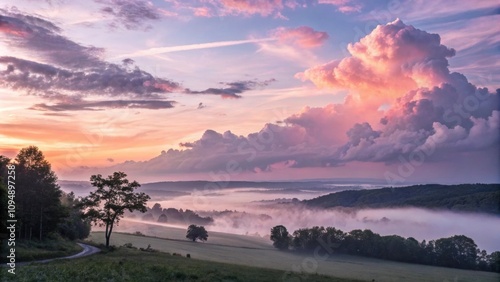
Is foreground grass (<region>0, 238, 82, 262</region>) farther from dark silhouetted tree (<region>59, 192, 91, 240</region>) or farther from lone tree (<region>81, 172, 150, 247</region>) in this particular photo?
dark silhouetted tree (<region>59, 192, 91, 240</region>)

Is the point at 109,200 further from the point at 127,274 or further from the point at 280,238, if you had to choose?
the point at 280,238

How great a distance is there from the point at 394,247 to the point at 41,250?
82.9m

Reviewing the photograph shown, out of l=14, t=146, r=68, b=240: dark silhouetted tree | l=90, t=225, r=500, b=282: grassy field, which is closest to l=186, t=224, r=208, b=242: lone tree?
l=90, t=225, r=500, b=282: grassy field

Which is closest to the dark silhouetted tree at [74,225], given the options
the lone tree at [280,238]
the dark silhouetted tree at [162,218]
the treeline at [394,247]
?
the lone tree at [280,238]

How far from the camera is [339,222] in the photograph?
654ft

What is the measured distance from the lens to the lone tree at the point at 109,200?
248 ft

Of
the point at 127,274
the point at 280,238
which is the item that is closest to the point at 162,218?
the point at 280,238

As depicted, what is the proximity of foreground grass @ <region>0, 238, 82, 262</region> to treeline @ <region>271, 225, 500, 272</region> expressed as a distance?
66028 mm

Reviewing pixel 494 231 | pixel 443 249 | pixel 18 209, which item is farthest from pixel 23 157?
pixel 494 231

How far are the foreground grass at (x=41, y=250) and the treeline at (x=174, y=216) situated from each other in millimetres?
102906

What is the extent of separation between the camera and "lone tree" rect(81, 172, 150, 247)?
248 ft

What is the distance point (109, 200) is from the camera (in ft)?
250

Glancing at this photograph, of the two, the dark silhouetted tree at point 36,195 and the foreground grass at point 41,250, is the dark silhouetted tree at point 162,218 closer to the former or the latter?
the dark silhouetted tree at point 36,195

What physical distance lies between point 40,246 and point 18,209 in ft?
27.6
